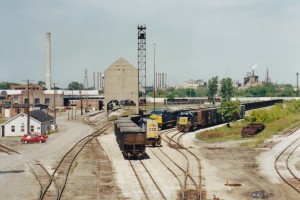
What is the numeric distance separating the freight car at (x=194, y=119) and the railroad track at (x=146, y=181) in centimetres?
2485

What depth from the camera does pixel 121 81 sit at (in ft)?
281

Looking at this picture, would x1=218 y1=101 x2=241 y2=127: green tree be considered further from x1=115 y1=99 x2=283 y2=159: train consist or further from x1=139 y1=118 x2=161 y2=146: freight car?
x1=139 y1=118 x2=161 y2=146: freight car

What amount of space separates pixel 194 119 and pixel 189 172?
1213 inches

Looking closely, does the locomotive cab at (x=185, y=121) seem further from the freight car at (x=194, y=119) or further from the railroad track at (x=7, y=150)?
the railroad track at (x=7, y=150)

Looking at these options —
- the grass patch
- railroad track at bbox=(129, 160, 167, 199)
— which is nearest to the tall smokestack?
the grass patch

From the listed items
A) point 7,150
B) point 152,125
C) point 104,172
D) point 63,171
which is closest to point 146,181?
point 104,172

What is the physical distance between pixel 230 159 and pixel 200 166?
488cm

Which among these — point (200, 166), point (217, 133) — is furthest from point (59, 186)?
point (217, 133)

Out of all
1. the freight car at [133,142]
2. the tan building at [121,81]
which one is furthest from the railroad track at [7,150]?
the tan building at [121,81]

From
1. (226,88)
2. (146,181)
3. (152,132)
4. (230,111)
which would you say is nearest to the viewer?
(146,181)

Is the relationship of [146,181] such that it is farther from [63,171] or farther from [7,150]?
[7,150]

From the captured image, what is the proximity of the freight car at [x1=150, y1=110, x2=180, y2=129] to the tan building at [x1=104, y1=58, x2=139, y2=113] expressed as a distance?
21.0 m

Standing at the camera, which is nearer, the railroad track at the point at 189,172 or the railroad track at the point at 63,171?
the railroad track at the point at 189,172

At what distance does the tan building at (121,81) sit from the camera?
3366 inches
